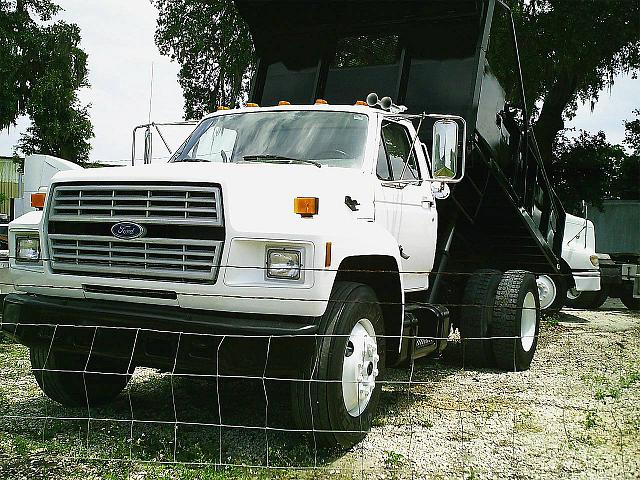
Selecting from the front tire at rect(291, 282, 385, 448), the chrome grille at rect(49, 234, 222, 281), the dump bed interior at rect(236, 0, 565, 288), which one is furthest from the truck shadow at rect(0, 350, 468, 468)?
the dump bed interior at rect(236, 0, 565, 288)

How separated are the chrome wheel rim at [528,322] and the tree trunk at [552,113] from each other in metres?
12.6

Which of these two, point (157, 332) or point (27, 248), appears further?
point (27, 248)

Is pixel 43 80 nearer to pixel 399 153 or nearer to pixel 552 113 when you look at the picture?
pixel 552 113

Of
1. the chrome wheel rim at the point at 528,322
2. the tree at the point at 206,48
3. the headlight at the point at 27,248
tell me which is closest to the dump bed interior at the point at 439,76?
the chrome wheel rim at the point at 528,322

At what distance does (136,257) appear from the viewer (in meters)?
5.22

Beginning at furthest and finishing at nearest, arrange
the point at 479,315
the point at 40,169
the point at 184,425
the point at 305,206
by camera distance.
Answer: the point at 40,169, the point at 479,315, the point at 184,425, the point at 305,206

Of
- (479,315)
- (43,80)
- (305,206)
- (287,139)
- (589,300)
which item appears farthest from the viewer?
(43,80)

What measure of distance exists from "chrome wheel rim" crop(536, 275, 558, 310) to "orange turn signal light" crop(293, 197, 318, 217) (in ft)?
22.7

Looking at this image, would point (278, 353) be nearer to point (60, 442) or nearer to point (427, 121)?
point (60, 442)

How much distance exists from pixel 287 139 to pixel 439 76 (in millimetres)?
2159

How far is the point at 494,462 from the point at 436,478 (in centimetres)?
55

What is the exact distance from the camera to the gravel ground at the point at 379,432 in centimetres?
500

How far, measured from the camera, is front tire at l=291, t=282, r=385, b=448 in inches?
195

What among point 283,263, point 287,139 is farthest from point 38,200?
point 283,263
